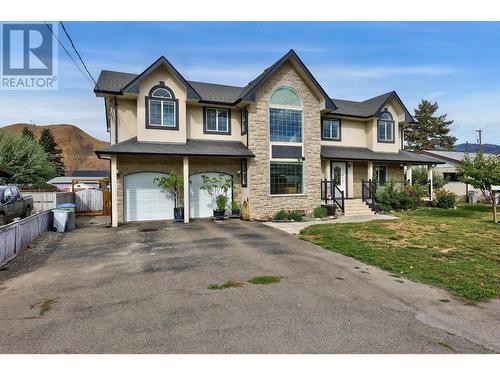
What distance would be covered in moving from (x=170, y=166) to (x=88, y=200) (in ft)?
25.1

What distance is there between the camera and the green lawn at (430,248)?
21.9ft

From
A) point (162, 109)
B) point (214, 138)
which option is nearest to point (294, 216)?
point (214, 138)

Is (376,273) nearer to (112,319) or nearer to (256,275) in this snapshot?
(256,275)

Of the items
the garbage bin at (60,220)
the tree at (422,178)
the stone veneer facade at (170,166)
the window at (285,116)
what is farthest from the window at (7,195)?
the tree at (422,178)

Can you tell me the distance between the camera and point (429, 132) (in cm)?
5794

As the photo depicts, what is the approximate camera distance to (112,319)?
462cm

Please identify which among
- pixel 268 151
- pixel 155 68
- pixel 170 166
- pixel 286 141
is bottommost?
pixel 170 166

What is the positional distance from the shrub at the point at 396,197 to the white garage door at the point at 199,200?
11073 mm

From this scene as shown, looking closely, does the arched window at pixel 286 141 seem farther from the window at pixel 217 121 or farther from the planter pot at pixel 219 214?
the planter pot at pixel 219 214

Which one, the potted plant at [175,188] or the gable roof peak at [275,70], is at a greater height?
the gable roof peak at [275,70]

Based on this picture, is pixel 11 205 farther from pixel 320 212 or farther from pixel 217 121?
pixel 320 212

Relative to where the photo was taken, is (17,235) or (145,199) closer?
(17,235)

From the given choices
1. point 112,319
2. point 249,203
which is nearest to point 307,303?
point 112,319

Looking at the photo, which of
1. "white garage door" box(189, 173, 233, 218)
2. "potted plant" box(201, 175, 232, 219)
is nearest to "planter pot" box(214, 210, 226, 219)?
"potted plant" box(201, 175, 232, 219)
